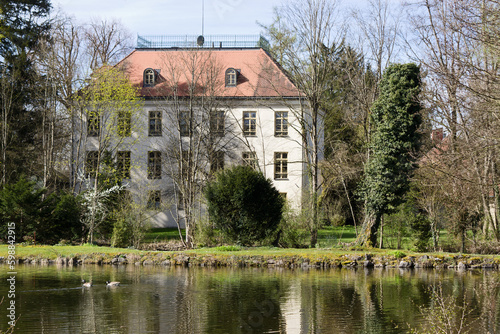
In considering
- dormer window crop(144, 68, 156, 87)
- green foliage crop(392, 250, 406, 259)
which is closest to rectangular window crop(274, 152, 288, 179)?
dormer window crop(144, 68, 156, 87)

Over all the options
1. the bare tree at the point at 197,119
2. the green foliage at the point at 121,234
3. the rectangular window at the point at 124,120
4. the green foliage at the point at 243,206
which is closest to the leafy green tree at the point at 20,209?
the green foliage at the point at 121,234

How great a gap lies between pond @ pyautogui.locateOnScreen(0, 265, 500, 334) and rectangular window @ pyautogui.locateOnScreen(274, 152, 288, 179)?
19.7 meters

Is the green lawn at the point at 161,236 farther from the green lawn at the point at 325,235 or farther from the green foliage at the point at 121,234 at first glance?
the green foliage at the point at 121,234

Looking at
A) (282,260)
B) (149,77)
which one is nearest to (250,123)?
(149,77)

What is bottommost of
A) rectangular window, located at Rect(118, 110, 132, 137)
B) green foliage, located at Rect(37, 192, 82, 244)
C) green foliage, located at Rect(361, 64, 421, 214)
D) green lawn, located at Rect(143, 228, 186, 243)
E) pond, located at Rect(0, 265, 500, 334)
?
pond, located at Rect(0, 265, 500, 334)

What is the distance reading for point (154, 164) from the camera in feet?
135

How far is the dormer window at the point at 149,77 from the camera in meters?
41.8

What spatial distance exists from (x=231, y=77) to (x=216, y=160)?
21.7 feet

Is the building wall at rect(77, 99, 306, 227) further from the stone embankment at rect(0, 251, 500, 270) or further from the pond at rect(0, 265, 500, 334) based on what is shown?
the pond at rect(0, 265, 500, 334)

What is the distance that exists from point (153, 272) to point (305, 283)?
226 inches

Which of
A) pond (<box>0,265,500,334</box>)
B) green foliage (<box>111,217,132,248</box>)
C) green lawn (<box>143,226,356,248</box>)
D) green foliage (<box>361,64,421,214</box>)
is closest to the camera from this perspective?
pond (<box>0,265,500,334</box>)

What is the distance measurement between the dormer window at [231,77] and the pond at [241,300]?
74.7 ft

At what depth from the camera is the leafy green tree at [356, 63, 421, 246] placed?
24.0 metres

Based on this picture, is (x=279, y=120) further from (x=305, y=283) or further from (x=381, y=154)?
(x=305, y=283)
